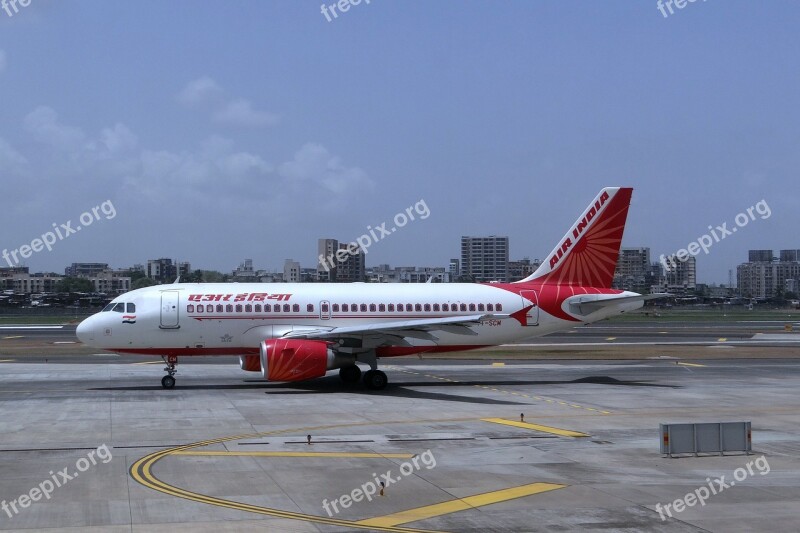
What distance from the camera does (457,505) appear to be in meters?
15.8

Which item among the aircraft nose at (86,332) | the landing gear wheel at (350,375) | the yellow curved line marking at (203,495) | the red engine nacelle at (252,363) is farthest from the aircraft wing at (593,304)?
the aircraft nose at (86,332)

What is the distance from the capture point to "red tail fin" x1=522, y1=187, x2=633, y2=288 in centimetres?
4106

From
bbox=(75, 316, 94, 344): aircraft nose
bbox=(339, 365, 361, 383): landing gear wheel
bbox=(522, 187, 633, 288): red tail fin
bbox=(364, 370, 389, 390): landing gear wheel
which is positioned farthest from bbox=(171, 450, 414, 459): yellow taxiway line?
bbox=(522, 187, 633, 288): red tail fin

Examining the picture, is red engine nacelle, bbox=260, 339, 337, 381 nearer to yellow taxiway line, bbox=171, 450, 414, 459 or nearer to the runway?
the runway

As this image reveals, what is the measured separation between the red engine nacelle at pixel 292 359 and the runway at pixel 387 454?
87cm

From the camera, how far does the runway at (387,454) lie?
1500 centimetres

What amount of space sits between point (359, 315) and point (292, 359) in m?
5.27

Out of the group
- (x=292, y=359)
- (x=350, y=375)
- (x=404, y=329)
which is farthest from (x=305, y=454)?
(x=350, y=375)

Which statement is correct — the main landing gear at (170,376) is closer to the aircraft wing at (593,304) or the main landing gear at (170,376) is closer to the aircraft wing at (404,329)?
the aircraft wing at (404,329)

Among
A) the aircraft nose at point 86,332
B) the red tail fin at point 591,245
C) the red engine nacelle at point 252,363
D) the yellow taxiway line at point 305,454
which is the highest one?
the red tail fin at point 591,245

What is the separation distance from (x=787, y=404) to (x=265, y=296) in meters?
20.4

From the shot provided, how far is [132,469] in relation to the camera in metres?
19.0

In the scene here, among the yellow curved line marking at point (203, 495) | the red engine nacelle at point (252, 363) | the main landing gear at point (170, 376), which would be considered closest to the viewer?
the yellow curved line marking at point (203, 495)

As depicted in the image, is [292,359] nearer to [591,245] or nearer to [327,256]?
[591,245]
